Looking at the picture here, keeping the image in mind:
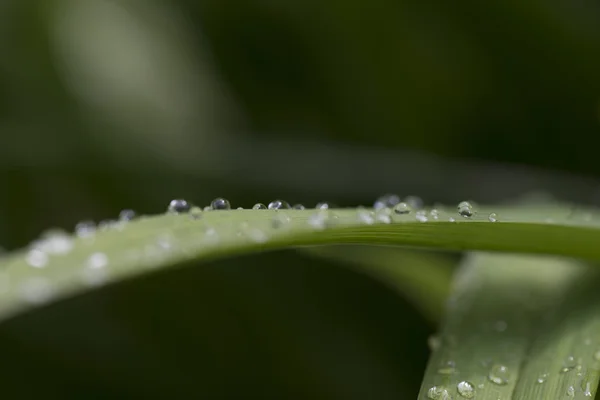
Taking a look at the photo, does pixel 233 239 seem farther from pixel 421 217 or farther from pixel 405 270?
pixel 405 270

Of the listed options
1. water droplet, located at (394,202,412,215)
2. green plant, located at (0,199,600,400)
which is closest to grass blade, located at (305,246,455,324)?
green plant, located at (0,199,600,400)

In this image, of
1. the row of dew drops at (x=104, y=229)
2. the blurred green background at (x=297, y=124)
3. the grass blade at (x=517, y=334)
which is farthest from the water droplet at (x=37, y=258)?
the blurred green background at (x=297, y=124)

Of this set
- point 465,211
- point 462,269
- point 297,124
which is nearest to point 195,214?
point 465,211

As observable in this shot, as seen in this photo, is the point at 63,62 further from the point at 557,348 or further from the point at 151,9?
the point at 557,348

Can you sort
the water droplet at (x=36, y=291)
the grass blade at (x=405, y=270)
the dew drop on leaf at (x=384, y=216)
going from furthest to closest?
the grass blade at (x=405, y=270), the dew drop on leaf at (x=384, y=216), the water droplet at (x=36, y=291)

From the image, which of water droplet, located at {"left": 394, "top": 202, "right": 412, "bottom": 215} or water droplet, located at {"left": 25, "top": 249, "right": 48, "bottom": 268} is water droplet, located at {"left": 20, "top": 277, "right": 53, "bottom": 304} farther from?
water droplet, located at {"left": 394, "top": 202, "right": 412, "bottom": 215}

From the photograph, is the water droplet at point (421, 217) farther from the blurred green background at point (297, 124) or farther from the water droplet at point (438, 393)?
the blurred green background at point (297, 124)

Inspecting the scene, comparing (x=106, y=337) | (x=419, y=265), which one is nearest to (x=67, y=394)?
(x=106, y=337)
